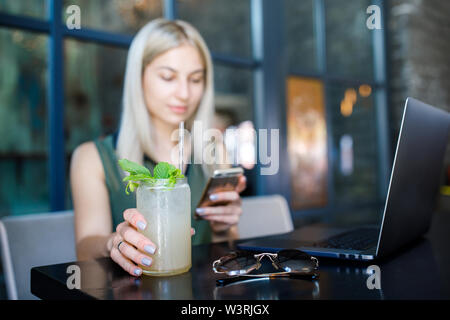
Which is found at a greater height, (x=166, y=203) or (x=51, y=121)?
(x=51, y=121)

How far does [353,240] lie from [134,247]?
17.7 inches

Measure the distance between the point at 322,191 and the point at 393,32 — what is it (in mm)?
1797

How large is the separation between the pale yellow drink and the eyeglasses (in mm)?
59

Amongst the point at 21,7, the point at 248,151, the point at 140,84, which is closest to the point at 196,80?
the point at 140,84

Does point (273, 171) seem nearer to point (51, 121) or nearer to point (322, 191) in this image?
point (322, 191)

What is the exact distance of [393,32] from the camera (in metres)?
3.96

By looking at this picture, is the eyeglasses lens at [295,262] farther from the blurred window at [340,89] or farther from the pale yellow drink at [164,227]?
the blurred window at [340,89]

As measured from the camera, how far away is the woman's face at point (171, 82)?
1.34 m

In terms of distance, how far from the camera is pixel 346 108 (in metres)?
3.97

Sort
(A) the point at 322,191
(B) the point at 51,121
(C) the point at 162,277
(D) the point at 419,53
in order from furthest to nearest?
(D) the point at 419,53, (A) the point at 322,191, (B) the point at 51,121, (C) the point at 162,277

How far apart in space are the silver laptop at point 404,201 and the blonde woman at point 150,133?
0.25 m

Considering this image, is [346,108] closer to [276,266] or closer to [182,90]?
[182,90]

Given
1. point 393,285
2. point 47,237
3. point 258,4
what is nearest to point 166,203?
point 393,285

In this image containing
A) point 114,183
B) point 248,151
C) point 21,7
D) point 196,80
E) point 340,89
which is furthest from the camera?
point 340,89
